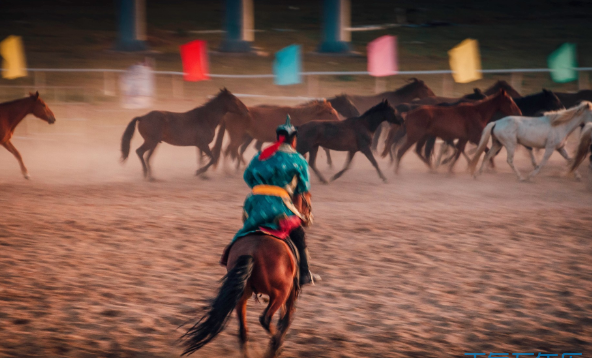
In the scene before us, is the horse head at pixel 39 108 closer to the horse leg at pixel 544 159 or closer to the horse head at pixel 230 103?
the horse head at pixel 230 103

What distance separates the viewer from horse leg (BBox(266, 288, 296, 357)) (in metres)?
3.49

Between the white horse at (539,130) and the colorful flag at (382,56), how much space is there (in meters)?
4.17

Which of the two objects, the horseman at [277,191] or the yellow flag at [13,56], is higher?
the yellow flag at [13,56]

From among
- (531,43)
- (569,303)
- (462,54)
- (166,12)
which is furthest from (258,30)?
(569,303)

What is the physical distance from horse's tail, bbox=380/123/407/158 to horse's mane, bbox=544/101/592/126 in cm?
A: 255

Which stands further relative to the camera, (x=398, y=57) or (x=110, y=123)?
(x=398, y=57)

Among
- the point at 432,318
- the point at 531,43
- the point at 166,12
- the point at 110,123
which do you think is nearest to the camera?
the point at 432,318

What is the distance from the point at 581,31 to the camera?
2575 centimetres

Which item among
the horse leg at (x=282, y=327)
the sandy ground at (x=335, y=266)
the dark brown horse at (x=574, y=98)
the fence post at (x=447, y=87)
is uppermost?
the fence post at (x=447, y=87)

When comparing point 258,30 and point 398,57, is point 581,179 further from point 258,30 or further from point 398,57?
point 258,30

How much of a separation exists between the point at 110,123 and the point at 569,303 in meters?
12.7

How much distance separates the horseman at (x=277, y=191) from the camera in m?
3.48

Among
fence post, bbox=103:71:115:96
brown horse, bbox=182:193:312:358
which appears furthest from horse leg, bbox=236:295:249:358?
fence post, bbox=103:71:115:96

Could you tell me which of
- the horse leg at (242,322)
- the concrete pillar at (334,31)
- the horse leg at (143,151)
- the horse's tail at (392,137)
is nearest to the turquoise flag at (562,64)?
the horse's tail at (392,137)
